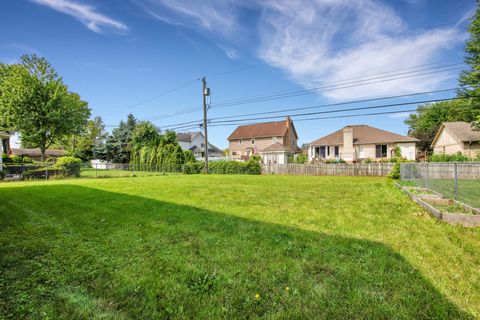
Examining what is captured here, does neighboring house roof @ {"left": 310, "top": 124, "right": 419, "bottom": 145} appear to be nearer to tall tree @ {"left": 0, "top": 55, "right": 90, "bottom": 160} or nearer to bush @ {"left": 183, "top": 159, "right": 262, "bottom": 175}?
bush @ {"left": 183, "top": 159, "right": 262, "bottom": 175}

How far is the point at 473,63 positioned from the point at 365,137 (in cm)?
1223

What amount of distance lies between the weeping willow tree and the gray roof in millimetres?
32503

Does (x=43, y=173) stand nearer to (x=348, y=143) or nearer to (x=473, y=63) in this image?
(x=348, y=143)

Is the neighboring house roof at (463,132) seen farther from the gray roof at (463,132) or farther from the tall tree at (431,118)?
the tall tree at (431,118)

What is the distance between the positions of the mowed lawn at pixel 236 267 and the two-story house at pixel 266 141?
2921 centimetres

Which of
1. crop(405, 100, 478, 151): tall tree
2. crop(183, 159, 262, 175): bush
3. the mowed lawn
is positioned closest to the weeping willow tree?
crop(183, 159, 262, 175): bush

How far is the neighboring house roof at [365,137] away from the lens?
89.2 feet

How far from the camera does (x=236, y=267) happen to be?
9.66 feet

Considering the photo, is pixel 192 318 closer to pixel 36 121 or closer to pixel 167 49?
pixel 167 49

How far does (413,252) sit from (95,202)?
837 centimetres

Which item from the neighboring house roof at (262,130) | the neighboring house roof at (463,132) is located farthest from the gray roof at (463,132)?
the neighboring house roof at (262,130)

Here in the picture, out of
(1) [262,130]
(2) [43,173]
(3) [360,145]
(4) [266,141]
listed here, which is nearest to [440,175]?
(3) [360,145]

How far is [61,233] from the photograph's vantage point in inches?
167

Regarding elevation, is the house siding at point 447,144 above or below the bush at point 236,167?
above
